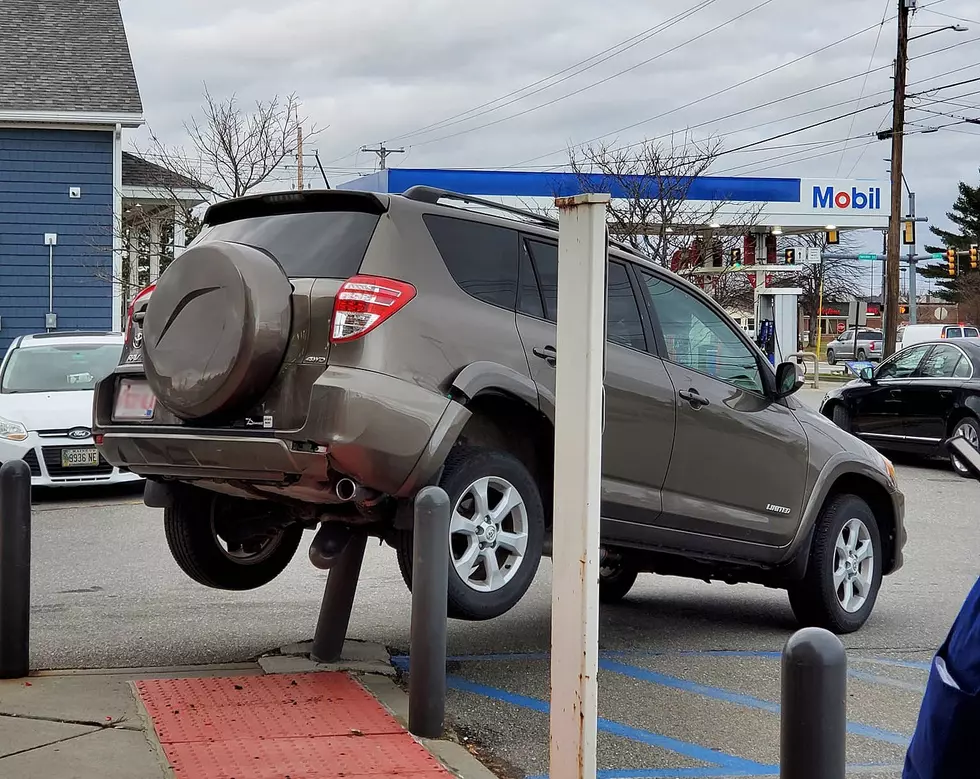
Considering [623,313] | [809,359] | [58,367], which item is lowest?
[809,359]

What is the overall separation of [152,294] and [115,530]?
570 cm

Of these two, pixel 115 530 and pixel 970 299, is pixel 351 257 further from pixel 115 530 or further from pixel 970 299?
pixel 970 299

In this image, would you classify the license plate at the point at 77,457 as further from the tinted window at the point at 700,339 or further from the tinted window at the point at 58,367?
the tinted window at the point at 700,339

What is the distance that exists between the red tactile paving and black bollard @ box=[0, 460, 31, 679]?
59 cm

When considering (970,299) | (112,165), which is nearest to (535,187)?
(112,165)

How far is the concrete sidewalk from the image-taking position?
173 inches

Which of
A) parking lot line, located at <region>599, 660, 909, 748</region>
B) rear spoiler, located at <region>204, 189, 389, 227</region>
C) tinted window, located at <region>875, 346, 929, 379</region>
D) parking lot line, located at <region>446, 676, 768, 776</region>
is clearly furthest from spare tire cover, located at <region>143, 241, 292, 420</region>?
tinted window, located at <region>875, 346, 929, 379</region>

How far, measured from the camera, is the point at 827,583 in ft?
23.7

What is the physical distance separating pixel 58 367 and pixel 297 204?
8849 millimetres

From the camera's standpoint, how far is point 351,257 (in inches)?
211

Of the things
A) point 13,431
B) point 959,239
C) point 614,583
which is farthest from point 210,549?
point 959,239

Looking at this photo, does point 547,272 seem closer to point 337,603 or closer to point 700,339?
point 700,339

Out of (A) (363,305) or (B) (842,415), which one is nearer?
(A) (363,305)

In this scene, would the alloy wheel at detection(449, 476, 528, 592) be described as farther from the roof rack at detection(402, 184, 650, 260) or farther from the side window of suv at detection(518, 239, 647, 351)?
the roof rack at detection(402, 184, 650, 260)
